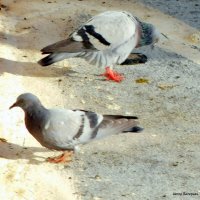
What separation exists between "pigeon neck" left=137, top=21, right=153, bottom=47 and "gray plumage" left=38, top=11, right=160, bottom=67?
0.18m

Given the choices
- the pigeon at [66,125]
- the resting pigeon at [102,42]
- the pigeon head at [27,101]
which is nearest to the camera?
the pigeon at [66,125]

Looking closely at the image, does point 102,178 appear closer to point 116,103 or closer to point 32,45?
point 116,103

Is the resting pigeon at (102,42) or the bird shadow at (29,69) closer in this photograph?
the resting pigeon at (102,42)

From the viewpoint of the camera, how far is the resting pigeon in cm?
798

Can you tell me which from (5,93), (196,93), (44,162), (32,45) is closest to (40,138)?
(44,162)

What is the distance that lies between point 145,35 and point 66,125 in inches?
110

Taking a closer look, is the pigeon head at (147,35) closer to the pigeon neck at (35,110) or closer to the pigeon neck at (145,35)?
the pigeon neck at (145,35)

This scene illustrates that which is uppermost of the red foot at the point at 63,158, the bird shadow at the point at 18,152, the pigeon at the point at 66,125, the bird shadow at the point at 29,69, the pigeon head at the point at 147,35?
the pigeon at the point at 66,125

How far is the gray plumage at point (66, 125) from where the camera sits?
19.7 feet

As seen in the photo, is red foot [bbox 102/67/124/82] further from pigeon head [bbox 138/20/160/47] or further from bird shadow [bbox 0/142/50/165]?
bird shadow [bbox 0/142/50/165]

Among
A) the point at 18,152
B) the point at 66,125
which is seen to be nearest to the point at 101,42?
the point at 18,152

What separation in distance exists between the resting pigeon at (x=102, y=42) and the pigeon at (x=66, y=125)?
1.82 metres

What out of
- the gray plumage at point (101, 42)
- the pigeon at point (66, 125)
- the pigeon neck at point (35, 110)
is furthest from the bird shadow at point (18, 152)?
the gray plumage at point (101, 42)

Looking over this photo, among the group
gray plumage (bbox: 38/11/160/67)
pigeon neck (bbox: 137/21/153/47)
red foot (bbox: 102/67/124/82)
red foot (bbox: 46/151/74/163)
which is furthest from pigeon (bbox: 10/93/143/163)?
pigeon neck (bbox: 137/21/153/47)
